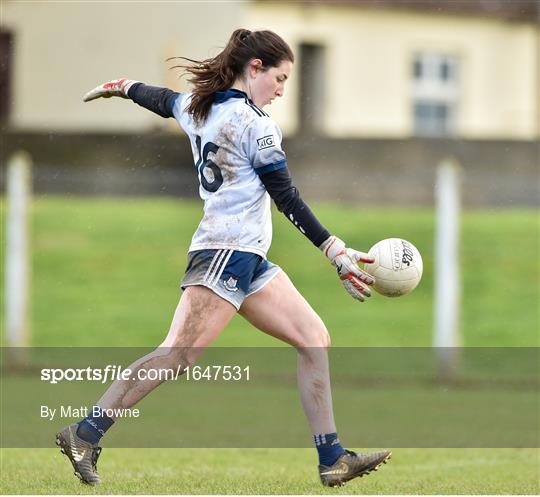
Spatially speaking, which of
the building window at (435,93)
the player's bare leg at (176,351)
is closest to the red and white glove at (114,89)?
the player's bare leg at (176,351)

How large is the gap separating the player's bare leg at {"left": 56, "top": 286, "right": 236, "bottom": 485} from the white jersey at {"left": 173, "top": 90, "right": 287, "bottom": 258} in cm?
28

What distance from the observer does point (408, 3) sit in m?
26.7

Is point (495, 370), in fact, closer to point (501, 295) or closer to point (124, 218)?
point (501, 295)

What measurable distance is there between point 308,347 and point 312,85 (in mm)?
19899

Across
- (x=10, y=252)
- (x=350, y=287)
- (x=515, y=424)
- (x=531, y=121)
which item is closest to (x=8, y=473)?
(x=350, y=287)

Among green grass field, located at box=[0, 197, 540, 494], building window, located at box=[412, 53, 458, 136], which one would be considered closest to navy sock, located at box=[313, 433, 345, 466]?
green grass field, located at box=[0, 197, 540, 494]

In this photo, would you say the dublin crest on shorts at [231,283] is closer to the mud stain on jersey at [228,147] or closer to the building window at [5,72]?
the mud stain on jersey at [228,147]

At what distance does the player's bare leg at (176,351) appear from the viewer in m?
6.52

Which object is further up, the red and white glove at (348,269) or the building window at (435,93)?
the building window at (435,93)

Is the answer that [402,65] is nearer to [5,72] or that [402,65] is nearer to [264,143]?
[5,72]

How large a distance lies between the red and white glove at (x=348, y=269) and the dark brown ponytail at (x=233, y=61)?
2.84 ft

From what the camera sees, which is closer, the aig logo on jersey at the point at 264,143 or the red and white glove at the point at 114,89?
the aig logo on jersey at the point at 264,143

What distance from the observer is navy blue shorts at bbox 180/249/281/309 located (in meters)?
6.50

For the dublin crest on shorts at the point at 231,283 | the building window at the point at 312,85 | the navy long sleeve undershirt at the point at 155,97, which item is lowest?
the dublin crest on shorts at the point at 231,283
